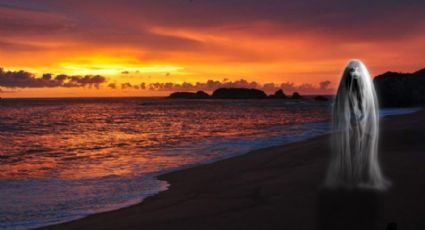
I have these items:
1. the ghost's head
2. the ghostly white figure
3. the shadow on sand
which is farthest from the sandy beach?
the ghost's head

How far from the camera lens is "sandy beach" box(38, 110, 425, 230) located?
798 cm

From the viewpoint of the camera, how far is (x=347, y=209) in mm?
8375

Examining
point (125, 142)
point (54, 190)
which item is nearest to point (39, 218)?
point (54, 190)

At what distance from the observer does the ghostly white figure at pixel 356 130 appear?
789 cm

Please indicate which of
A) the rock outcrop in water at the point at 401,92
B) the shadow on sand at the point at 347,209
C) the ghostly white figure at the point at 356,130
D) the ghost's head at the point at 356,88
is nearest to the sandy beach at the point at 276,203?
the shadow on sand at the point at 347,209

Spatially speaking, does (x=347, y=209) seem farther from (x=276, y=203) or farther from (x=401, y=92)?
(x=401, y=92)

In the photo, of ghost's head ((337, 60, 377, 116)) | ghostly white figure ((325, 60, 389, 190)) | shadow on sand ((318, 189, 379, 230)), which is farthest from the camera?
ghostly white figure ((325, 60, 389, 190))

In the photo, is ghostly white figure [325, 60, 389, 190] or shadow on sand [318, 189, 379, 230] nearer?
shadow on sand [318, 189, 379, 230]

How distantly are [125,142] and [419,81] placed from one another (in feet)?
276

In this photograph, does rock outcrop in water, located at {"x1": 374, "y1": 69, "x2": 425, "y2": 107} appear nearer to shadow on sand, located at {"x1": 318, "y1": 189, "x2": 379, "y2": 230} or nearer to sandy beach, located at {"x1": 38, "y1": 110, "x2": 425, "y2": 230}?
sandy beach, located at {"x1": 38, "y1": 110, "x2": 425, "y2": 230}

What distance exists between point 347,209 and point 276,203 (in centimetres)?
155

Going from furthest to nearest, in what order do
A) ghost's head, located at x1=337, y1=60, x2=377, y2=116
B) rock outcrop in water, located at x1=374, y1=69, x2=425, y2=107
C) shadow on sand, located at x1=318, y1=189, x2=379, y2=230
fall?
1. rock outcrop in water, located at x1=374, y1=69, x2=425, y2=107
2. ghost's head, located at x1=337, y1=60, x2=377, y2=116
3. shadow on sand, located at x1=318, y1=189, x2=379, y2=230

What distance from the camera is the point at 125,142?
28719 millimetres

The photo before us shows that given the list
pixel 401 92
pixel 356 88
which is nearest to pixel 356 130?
pixel 356 88
